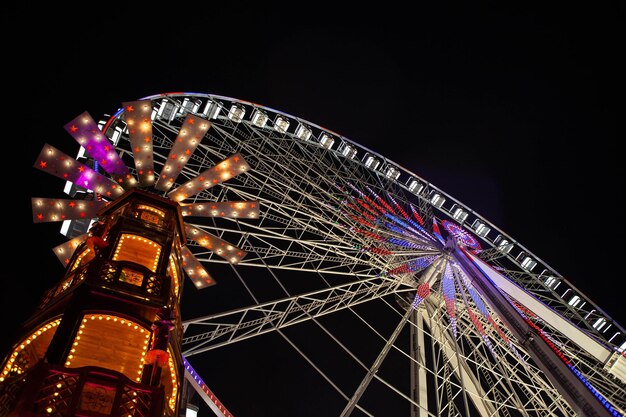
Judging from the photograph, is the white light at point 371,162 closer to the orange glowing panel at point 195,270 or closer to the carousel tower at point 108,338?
the orange glowing panel at point 195,270

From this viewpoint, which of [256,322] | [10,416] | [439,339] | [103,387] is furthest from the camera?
[439,339]

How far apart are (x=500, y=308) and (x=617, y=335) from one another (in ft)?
42.6

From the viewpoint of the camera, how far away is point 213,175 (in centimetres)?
1457

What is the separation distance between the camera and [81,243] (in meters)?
13.2

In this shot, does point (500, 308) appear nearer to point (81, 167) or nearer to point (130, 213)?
point (130, 213)

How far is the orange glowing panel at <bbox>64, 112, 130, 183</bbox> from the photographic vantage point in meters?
A: 13.5

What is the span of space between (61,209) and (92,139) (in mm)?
1976

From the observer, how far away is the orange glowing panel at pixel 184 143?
47.3ft

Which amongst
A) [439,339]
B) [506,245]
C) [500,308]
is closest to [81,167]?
[500,308]

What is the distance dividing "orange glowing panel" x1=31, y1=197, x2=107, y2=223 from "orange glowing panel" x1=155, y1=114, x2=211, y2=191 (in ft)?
5.93

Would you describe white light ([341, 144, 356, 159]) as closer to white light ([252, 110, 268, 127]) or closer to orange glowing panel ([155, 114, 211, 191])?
white light ([252, 110, 268, 127])

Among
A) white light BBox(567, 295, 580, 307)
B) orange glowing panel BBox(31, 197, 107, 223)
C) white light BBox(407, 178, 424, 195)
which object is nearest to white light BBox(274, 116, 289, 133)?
white light BBox(407, 178, 424, 195)

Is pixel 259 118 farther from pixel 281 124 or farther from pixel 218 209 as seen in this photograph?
pixel 218 209

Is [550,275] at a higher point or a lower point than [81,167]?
higher
